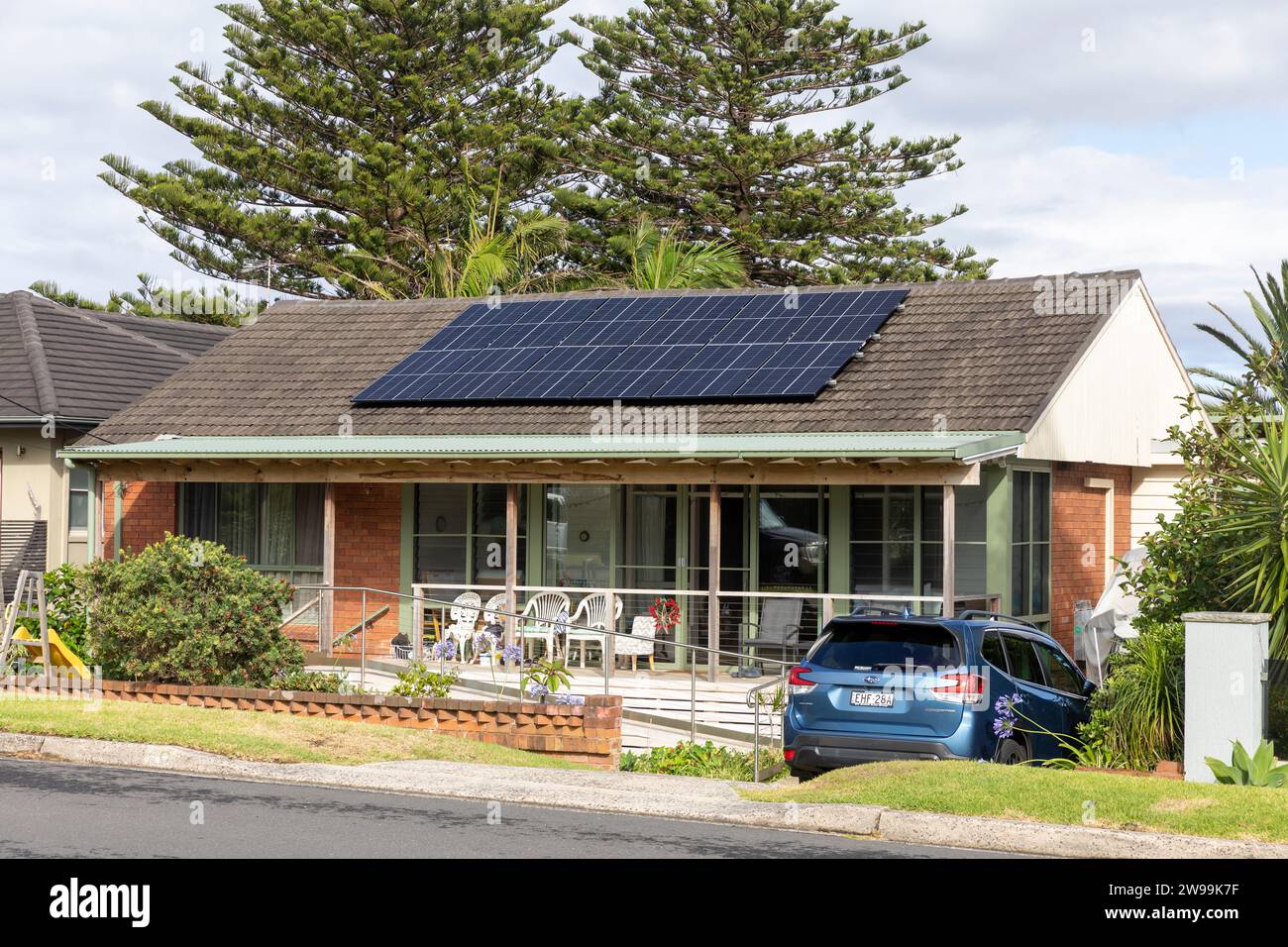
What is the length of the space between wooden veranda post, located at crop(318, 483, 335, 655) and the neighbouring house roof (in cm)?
674

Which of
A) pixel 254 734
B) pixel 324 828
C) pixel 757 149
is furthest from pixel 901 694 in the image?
pixel 757 149

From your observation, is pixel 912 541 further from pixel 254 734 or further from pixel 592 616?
pixel 254 734

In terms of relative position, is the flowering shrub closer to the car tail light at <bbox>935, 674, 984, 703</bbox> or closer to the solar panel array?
the car tail light at <bbox>935, 674, 984, 703</bbox>

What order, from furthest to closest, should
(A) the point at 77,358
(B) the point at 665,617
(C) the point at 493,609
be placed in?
(A) the point at 77,358, (B) the point at 665,617, (C) the point at 493,609

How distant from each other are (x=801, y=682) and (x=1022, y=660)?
2.13 metres

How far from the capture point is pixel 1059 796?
10688 millimetres

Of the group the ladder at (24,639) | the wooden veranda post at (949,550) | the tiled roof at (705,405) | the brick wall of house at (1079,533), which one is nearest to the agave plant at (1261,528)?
the wooden veranda post at (949,550)

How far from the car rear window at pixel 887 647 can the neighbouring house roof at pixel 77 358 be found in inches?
596

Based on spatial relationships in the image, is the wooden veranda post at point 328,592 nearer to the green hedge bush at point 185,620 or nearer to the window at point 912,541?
the green hedge bush at point 185,620

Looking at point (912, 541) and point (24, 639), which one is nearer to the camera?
point (24, 639)

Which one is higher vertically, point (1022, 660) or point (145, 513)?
point (145, 513)

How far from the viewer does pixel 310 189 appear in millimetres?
43469

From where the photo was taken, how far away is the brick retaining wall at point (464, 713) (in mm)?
14602

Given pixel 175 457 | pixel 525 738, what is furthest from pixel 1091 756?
pixel 175 457
